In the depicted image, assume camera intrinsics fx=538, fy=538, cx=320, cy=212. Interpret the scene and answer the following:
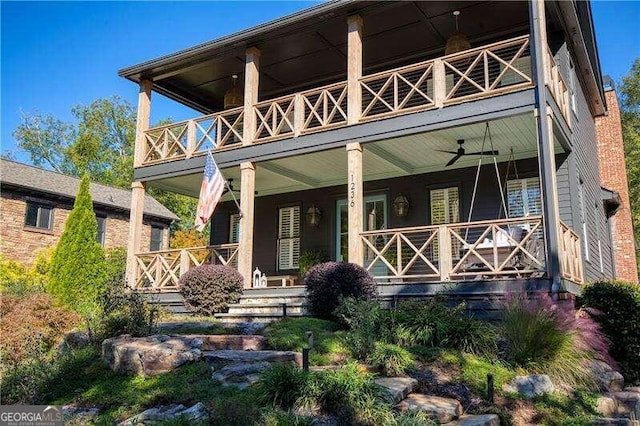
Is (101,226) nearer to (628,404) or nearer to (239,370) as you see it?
(239,370)

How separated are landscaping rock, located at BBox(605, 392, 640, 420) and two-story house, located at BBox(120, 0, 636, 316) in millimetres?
1839

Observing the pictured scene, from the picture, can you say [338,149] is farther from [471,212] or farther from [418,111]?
[471,212]

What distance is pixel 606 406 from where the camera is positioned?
601 cm

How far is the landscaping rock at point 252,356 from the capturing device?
6.40m

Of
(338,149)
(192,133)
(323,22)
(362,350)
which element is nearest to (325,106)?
(338,149)

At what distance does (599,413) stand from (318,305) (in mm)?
4608

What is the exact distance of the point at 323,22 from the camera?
1134cm

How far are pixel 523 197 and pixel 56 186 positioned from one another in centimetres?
1848

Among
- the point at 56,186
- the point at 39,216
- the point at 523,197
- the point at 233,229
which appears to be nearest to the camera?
the point at 523,197

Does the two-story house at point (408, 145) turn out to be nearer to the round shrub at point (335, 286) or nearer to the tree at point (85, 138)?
the round shrub at point (335, 286)

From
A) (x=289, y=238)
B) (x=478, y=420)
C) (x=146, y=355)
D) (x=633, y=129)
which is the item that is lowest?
(x=478, y=420)

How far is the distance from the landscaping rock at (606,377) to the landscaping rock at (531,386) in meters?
1.08

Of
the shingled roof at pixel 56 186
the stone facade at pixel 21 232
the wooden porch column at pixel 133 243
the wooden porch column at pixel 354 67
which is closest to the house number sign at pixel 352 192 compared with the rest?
the wooden porch column at pixel 354 67

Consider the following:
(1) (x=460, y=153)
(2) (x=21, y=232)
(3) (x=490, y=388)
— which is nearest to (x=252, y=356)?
(3) (x=490, y=388)
